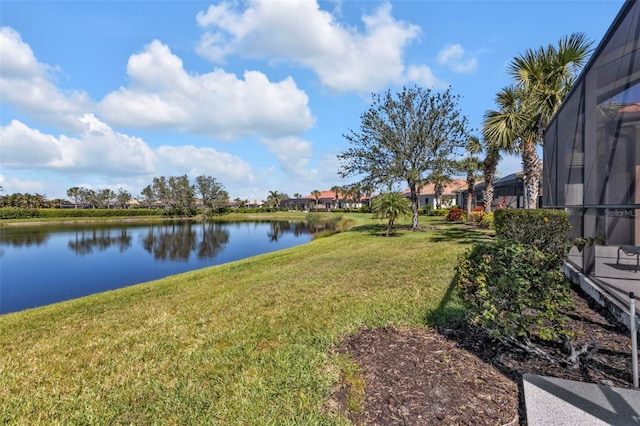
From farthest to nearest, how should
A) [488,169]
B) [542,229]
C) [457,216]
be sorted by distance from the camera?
[457,216], [488,169], [542,229]

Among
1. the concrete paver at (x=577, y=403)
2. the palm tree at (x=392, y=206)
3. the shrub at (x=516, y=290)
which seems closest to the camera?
the concrete paver at (x=577, y=403)

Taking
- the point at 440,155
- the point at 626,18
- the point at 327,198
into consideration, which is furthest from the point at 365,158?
the point at 327,198

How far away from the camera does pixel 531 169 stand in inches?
468

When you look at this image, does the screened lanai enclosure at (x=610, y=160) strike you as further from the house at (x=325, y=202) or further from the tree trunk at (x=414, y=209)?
the house at (x=325, y=202)

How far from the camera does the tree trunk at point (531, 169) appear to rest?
1173cm

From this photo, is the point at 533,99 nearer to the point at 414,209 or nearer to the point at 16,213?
the point at 414,209

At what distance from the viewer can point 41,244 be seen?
24.8 metres

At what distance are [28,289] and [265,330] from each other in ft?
40.9

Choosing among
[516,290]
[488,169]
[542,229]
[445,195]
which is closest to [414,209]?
[488,169]

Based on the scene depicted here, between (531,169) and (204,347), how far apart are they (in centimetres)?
1259

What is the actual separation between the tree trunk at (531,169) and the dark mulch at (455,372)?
887 cm

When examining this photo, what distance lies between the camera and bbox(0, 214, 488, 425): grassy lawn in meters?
2.77

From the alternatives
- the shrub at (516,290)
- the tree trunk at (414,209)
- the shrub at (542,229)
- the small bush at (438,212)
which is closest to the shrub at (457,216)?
the tree trunk at (414,209)

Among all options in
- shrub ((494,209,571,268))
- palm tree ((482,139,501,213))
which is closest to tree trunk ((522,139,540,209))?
shrub ((494,209,571,268))
